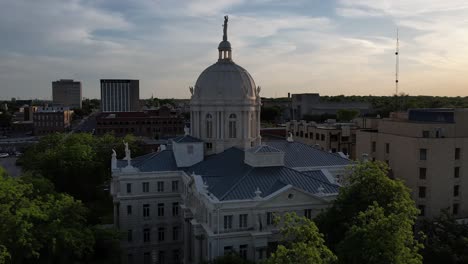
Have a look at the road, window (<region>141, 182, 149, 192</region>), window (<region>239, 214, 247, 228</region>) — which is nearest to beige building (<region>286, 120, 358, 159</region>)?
window (<region>141, 182, 149, 192</region>)

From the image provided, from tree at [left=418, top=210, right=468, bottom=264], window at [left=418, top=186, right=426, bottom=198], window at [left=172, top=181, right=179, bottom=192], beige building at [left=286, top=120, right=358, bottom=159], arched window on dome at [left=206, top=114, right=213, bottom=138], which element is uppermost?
arched window on dome at [left=206, top=114, right=213, bottom=138]

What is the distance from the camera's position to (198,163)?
57.3m

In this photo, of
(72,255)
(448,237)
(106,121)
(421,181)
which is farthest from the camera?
(106,121)

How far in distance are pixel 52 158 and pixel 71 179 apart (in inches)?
172

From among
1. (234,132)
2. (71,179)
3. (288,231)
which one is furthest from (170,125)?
(288,231)

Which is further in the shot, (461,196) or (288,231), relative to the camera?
(461,196)

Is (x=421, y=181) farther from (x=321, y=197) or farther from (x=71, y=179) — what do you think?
(x=71, y=179)

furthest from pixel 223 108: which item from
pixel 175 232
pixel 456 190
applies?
pixel 456 190

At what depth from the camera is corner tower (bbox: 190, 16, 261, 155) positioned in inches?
2307

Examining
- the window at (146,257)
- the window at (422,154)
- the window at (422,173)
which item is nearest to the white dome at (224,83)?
the window at (146,257)

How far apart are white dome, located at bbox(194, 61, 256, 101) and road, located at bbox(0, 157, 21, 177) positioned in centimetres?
6138

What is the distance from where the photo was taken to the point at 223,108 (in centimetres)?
5838

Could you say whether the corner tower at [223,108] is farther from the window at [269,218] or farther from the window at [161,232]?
the window at [269,218]

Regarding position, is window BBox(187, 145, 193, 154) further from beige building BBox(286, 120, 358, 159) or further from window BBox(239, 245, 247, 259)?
beige building BBox(286, 120, 358, 159)
